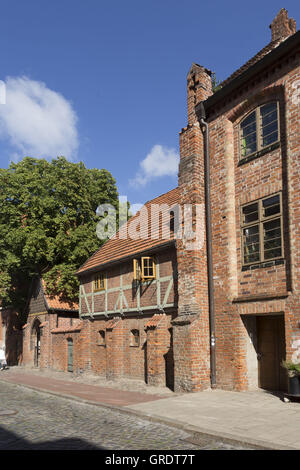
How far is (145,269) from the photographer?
55.0 ft

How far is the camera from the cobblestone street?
7297mm

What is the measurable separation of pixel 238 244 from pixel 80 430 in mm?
7171

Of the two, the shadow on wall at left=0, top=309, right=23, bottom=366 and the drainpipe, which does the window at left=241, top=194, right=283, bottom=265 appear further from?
the shadow on wall at left=0, top=309, right=23, bottom=366

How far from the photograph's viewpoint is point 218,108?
14.4 metres

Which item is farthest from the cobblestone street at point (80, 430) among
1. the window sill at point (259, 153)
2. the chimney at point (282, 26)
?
the chimney at point (282, 26)

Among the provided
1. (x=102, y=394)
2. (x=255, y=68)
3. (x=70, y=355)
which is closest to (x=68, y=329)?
(x=70, y=355)

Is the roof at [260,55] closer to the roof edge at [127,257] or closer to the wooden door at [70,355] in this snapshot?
the roof edge at [127,257]

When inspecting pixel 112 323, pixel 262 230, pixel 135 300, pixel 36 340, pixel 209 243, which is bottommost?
pixel 36 340

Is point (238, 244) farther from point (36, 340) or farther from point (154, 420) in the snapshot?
point (36, 340)

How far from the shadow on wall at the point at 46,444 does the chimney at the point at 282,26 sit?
13.3 m

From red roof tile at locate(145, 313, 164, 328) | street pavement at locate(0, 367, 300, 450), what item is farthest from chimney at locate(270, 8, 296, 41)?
street pavement at locate(0, 367, 300, 450)

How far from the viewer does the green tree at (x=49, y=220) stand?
85.3ft
